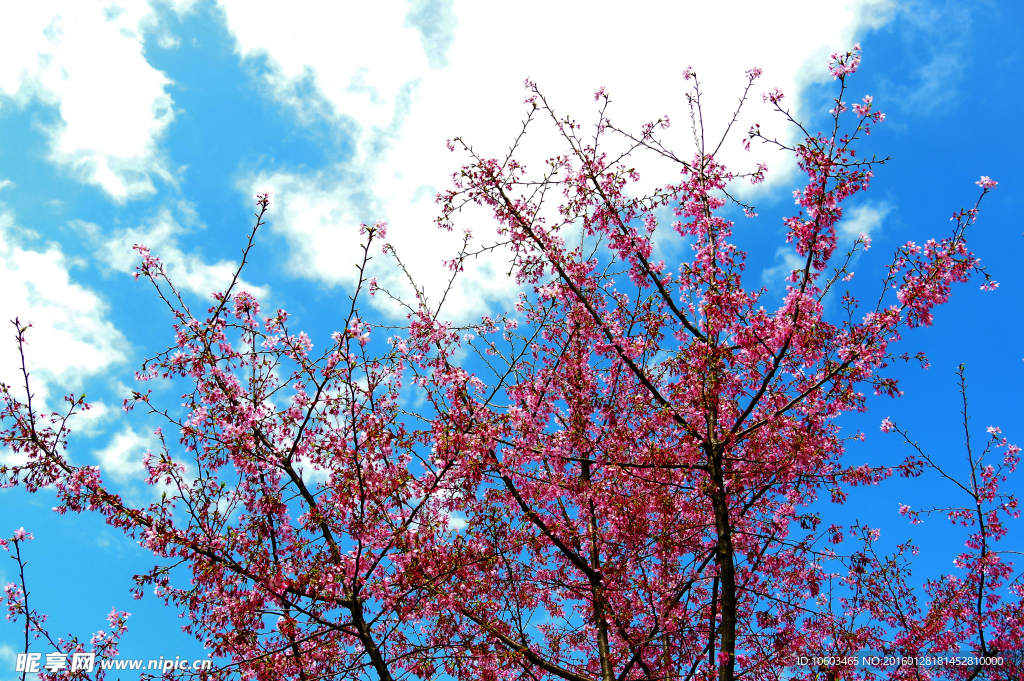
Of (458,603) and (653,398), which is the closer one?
(458,603)

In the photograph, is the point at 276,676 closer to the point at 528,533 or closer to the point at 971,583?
the point at 528,533

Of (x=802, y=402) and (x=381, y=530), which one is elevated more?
(x=802, y=402)

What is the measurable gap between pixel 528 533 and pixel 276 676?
3.95 metres

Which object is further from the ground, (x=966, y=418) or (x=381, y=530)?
(x=966, y=418)

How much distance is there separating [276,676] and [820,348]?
8.49 meters

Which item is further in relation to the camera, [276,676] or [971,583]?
[971,583]

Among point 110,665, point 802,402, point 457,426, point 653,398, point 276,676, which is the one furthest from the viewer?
point 653,398

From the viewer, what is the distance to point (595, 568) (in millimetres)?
9508

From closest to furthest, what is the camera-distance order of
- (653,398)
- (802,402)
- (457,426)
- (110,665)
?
(457,426) → (110,665) → (802,402) → (653,398)

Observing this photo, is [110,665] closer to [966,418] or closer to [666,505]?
[666,505]

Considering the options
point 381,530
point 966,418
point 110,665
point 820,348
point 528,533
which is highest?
point 820,348

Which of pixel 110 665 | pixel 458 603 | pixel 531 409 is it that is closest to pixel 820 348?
pixel 531 409

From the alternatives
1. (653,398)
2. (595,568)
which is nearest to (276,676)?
(595,568)

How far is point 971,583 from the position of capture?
9.54 m
